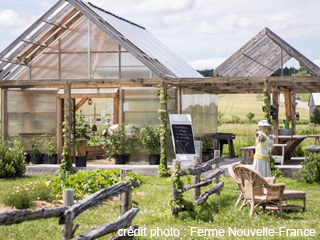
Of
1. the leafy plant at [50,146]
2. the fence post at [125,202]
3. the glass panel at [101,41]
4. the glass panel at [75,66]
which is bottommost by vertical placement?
the fence post at [125,202]

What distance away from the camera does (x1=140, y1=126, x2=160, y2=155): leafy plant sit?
1409 centimetres

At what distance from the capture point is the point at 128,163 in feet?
48.2

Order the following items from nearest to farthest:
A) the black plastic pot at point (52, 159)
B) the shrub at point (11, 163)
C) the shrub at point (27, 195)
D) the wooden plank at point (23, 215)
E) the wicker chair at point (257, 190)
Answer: the wooden plank at point (23, 215) < the wicker chair at point (257, 190) < the shrub at point (27, 195) < the shrub at point (11, 163) < the black plastic pot at point (52, 159)

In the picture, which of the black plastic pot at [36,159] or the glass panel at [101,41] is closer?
the black plastic pot at [36,159]

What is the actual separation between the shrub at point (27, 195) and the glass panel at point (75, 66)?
6498 mm

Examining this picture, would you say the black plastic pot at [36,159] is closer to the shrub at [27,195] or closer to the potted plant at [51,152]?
the potted plant at [51,152]

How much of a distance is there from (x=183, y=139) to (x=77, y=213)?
902 centimetres

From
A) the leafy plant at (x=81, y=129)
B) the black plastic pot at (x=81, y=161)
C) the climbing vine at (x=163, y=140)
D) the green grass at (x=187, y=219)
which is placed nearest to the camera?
the green grass at (x=187, y=219)

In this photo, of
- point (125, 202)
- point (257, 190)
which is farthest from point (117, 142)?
point (125, 202)

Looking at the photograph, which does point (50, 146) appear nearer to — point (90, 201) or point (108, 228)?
point (108, 228)

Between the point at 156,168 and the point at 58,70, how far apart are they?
15.0 ft

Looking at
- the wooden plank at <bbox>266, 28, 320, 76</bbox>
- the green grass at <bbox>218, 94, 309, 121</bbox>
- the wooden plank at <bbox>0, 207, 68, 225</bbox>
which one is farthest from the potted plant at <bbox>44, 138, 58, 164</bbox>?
the green grass at <bbox>218, 94, 309, 121</bbox>

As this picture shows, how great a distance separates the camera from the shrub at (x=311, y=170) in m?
11.5

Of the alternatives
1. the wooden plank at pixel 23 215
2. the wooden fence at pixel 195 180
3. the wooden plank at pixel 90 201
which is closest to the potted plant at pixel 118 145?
the wooden fence at pixel 195 180
